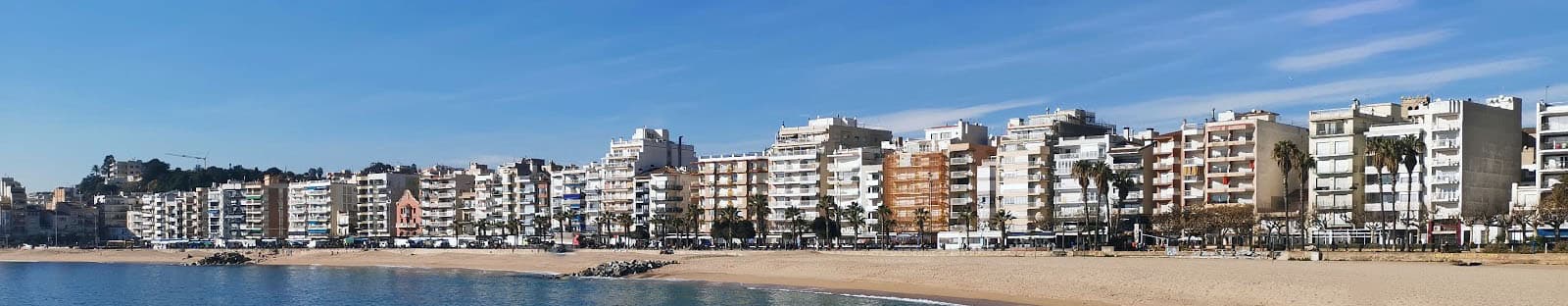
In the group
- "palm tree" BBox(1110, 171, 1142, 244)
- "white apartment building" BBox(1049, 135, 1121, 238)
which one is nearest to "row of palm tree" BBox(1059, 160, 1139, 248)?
"palm tree" BBox(1110, 171, 1142, 244)

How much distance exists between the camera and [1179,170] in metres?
97.0

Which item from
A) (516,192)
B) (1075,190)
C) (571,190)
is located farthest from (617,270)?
(516,192)

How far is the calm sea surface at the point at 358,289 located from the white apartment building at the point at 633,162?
120ft

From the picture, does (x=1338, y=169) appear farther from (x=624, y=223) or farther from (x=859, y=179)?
(x=624, y=223)

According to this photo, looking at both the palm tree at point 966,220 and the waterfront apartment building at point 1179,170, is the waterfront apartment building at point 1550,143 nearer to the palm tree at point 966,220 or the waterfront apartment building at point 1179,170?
the waterfront apartment building at point 1179,170

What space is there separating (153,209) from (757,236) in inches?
4273

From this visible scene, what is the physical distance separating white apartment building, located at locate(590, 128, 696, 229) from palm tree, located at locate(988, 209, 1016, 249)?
4141 centimetres

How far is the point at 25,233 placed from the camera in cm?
19925

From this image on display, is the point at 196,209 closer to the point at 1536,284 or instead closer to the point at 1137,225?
the point at 1137,225

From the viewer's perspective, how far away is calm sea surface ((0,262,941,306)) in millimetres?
62781

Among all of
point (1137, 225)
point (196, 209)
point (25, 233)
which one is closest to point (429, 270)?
point (1137, 225)

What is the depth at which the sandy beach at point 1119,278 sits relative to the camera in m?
47.0

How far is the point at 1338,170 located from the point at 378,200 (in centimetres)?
11044

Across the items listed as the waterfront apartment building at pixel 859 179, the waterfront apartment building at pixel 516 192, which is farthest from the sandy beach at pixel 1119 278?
the waterfront apartment building at pixel 516 192
